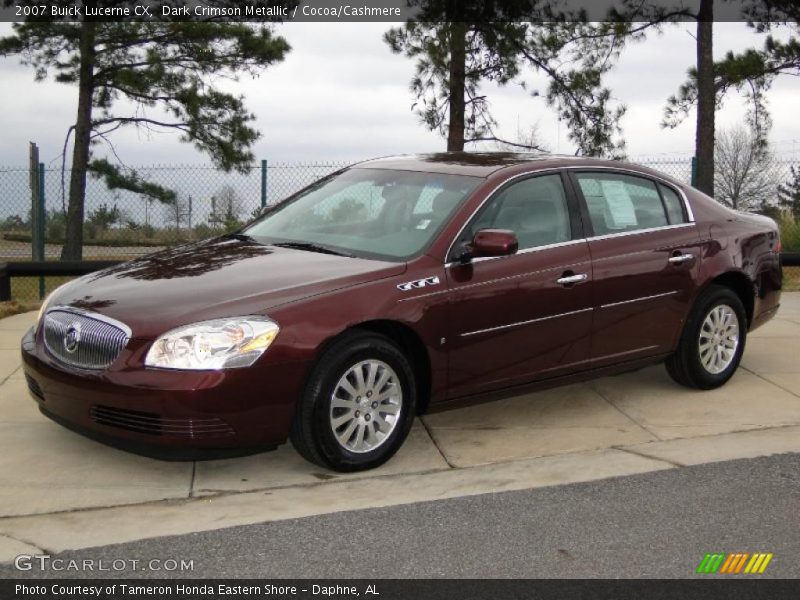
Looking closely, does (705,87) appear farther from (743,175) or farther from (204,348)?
(204,348)

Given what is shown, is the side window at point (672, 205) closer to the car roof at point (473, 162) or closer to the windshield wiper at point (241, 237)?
the car roof at point (473, 162)

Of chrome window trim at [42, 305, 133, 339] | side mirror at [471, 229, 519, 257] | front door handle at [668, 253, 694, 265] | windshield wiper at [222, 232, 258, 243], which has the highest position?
side mirror at [471, 229, 519, 257]

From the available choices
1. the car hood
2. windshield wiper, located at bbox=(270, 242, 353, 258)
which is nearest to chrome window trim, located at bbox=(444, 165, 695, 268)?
the car hood

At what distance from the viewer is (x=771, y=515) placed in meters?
5.02

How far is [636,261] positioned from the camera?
266 inches

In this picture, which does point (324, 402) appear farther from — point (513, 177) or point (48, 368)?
point (513, 177)

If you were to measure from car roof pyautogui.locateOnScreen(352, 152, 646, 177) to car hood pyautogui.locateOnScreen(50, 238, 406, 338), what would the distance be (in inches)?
41.2

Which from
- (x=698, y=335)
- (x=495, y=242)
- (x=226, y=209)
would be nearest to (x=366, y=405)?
(x=495, y=242)

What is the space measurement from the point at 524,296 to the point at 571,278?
0.40 meters

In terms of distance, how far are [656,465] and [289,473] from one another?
1.97 meters

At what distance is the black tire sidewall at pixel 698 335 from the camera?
7195 mm

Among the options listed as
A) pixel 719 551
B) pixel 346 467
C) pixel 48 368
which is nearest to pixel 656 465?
pixel 719 551

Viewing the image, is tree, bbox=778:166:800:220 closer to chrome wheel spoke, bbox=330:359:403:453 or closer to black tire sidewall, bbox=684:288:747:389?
black tire sidewall, bbox=684:288:747:389
